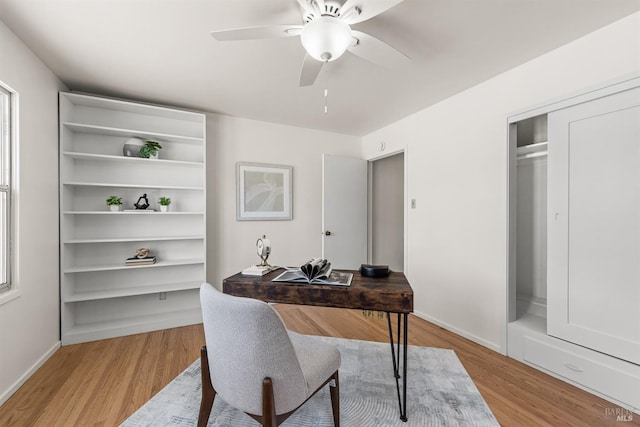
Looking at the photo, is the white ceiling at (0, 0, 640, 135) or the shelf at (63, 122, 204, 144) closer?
the white ceiling at (0, 0, 640, 135)

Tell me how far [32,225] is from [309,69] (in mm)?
2330

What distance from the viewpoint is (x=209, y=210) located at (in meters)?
3.41

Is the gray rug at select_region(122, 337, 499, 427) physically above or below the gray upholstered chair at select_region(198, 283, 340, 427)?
below

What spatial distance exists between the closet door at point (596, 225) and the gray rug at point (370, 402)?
899mm

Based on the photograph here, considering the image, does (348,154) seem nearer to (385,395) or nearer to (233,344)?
(385,395)

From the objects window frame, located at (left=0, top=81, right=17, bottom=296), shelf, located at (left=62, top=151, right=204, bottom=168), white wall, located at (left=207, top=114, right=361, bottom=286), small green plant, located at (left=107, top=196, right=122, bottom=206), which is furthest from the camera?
white wall, located at (left=207, top=114, right=361, bottom=286)

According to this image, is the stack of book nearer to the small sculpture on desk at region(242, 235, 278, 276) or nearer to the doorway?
the small sculpture on desk at region(242, 235, 278, 276)

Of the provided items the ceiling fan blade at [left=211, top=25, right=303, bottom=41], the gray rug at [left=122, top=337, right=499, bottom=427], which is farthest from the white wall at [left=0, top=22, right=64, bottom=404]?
the ceiling fan blade at [left=211, top=25, right=303, bottom=41]

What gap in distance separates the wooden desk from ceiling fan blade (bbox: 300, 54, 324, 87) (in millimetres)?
1369

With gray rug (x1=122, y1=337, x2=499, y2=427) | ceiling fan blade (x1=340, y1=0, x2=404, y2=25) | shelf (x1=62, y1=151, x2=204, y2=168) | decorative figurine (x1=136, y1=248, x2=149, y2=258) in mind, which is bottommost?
gray rug (x1=122, y1=337, x2=499, y2=427)

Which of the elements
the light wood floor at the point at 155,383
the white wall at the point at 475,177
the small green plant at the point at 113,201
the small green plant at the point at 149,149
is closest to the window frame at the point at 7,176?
the light wood floor at the point at 155,383

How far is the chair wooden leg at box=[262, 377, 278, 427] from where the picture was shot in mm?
1106

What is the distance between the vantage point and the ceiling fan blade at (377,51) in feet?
5.13

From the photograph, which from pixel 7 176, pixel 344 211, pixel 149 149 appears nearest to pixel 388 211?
pixel 344 211
